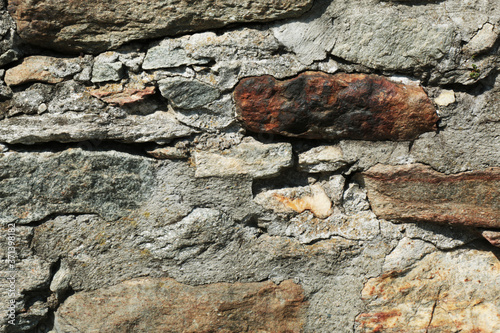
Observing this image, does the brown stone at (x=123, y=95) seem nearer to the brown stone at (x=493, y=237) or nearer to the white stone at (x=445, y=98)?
the white stone at (x=445, y=98)

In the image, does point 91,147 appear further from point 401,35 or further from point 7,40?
point 401,35

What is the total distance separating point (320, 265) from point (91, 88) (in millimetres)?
953

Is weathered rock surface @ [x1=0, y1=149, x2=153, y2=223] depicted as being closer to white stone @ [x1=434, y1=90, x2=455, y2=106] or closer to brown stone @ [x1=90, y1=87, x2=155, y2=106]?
brown stone @ [x1=90, y1=87, x2=155, y2=106]

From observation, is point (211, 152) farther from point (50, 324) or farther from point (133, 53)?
point (50, 324)

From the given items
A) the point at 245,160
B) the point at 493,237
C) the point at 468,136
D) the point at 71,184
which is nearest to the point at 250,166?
the point at 245,160

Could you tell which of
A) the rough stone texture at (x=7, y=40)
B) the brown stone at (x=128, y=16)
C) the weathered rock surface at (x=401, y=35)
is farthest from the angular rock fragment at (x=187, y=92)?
the rough stone texture at (x=7, y=40)

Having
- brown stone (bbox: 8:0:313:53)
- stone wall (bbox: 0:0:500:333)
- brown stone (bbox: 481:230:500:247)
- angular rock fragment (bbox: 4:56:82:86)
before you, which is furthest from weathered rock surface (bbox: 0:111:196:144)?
brown stone (bbox: 481:230:500:247)

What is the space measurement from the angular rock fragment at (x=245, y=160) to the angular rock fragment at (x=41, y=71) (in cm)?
48

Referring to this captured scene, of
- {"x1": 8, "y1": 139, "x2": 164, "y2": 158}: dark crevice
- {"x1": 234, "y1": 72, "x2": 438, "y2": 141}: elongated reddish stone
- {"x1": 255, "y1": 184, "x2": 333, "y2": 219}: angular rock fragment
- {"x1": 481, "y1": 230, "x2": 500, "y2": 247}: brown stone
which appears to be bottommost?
{"x1": 481, "y1": 230, "x2": 500, "y2": 247}: brown stone

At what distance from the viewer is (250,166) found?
1.41 metres

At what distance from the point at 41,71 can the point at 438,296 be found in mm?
1510

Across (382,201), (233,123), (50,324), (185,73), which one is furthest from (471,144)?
(50,324)

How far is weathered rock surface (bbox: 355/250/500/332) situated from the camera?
1.47m

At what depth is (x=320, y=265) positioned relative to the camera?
1.48 metres
